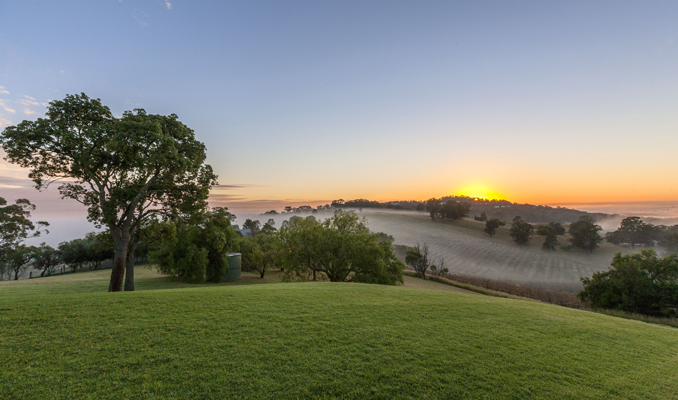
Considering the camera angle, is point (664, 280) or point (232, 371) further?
point (664, 280)

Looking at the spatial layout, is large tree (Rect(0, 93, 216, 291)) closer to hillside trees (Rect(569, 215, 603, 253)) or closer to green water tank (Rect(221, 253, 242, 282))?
green water tank (Rect(221, 253, 242, 282))

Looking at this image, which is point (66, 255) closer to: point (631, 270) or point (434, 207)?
point (631, 270)

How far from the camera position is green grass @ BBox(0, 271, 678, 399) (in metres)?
4.25

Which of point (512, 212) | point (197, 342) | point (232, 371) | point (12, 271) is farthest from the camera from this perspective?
point (512, 212)

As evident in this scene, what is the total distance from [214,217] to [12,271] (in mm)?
52197

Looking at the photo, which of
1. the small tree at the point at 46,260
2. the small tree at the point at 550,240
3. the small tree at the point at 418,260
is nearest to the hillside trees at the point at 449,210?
the small tree at the point at 550,240

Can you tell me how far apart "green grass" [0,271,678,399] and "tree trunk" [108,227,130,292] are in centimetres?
861

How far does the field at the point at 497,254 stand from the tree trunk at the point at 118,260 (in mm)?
38343

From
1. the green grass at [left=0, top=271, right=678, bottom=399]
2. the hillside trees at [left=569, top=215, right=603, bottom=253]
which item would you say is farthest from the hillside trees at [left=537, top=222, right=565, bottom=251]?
the green grass at [left=0, top=271, right=678, bottom=399]

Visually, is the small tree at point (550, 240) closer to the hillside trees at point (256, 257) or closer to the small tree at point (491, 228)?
the small tree at point (491, 228)

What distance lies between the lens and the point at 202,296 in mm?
9258

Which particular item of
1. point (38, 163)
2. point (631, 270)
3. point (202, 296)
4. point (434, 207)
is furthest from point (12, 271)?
point (434, 207)

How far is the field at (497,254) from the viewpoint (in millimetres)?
59000

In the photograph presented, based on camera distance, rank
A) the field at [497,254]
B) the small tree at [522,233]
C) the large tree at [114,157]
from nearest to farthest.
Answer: the large tree at [114,157], the field at [497,254], the small tree at [522,233]
